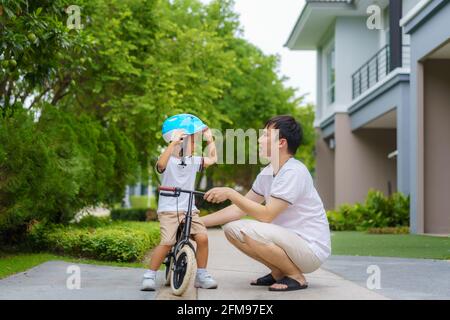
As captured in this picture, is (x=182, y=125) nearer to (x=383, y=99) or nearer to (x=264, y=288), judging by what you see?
(x=264, y=288)

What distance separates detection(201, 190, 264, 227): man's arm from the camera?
600cm

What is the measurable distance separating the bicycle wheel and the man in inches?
16.3

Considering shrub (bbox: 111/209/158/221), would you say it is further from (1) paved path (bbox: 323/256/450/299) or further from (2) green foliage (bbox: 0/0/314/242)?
(1) paved path (bbox: 323/256/450/299)

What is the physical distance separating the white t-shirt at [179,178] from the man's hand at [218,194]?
→ 2.16ft

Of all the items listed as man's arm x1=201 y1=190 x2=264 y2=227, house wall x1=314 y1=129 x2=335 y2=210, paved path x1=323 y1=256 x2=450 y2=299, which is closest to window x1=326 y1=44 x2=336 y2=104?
house wall x1=314 y1=129 x2=335 y2=210

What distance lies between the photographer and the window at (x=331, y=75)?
25091mm

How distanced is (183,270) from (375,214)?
13066mm

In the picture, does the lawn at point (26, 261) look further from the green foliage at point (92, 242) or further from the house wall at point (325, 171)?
the house wall at point (325, 171)

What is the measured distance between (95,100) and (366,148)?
9.30m

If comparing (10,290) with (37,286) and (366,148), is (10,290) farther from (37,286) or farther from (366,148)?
(366,148)

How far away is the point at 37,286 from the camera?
20.8 ft

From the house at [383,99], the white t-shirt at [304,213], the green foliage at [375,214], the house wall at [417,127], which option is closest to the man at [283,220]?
the white t-shirt at [304,213]

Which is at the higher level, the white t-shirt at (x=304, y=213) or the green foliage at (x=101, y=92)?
the green foliage at (x=101, y=92)
